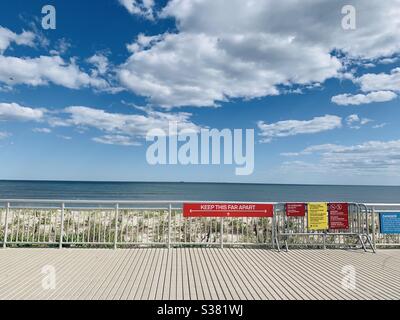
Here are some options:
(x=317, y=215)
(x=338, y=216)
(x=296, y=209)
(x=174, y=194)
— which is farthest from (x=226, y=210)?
(x=174, y=194)

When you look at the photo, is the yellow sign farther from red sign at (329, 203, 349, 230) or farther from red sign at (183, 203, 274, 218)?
red sign at (183, 203, 274, 218)

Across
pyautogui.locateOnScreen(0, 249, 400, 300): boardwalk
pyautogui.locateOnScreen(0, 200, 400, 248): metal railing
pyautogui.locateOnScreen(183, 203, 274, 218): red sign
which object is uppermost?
pyautogui.locateOnScreen(183, 203, 274, 218): red sign

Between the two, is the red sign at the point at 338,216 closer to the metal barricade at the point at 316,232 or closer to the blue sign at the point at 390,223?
the metal barricade at the point at 316,232

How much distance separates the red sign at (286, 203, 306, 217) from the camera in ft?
28.3

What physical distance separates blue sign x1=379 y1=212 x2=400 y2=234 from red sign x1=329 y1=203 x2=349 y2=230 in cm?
110

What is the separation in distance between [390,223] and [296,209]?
110 inches

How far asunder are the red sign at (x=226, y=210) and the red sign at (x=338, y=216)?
173cm

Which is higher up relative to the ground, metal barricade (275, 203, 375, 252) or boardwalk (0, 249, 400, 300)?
metal barricade (275, 203, 375, 252)

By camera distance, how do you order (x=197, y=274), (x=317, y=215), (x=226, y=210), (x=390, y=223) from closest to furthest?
(x=197, y=274)
(x=226, y=210)
(x=317, y=215)
(x=390, y=223)

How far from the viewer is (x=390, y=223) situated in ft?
28.8

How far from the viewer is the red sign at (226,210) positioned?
27.9 ft

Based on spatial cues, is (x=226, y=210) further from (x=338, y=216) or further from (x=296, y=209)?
(x=338, y=216)

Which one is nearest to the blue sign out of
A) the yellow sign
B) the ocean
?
the yellow sign
